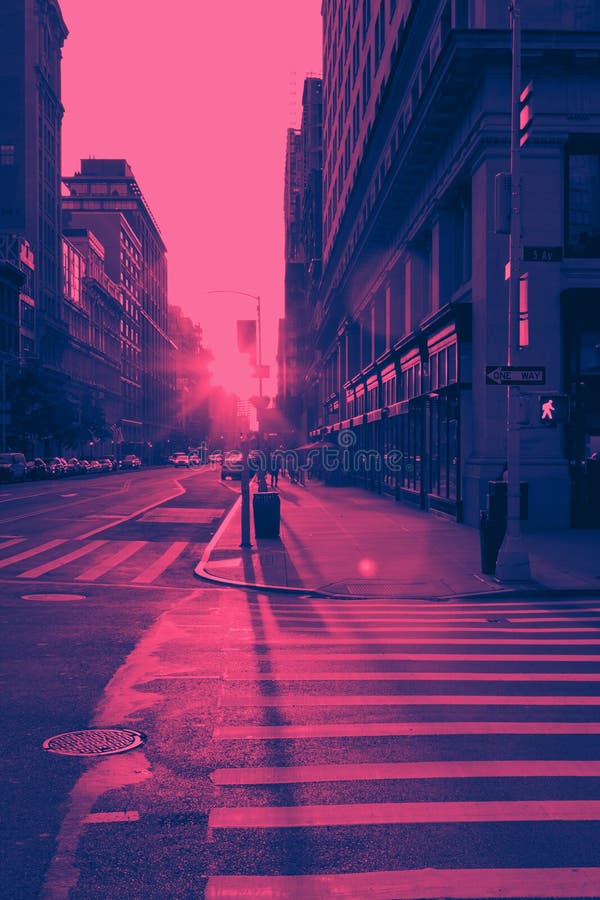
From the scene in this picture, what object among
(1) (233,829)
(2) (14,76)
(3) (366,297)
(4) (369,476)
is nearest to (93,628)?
(1) (233,829)

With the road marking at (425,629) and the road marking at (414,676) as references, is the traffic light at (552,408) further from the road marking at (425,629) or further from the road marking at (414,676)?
the road marking at (414,676)

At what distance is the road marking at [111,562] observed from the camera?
16.1 metres

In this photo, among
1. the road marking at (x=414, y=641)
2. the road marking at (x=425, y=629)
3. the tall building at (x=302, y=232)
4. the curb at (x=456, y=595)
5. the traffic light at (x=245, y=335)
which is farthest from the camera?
the tall building at (x=302, y=232)

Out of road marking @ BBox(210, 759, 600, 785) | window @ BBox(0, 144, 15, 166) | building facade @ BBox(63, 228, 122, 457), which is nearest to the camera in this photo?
road marking @ BBox(210, 759, 600, 785)

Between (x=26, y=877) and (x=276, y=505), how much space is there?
18.3m

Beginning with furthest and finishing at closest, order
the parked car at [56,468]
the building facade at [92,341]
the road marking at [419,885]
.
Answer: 1. the building facade at [92,341]
2. the parked car at [56,468]
3. the road marking at [419,885]

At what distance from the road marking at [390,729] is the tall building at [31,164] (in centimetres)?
8583

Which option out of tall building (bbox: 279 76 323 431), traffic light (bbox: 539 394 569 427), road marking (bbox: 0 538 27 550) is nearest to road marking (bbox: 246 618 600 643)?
traffic light (bbox: 539 394 569 427)

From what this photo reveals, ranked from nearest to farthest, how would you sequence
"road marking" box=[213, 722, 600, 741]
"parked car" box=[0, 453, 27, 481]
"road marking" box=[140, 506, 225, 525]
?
"road marking" box=[213, 722, 600, 741] < "road marking" box=[140, 506, 225, 525] < "parked car" box=[0, 453, 27, 481]

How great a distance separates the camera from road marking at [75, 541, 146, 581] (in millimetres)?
16094

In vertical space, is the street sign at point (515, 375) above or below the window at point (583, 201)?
below

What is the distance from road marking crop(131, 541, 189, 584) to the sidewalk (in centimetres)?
73

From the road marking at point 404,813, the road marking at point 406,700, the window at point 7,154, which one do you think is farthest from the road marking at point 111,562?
the window at point 7,154

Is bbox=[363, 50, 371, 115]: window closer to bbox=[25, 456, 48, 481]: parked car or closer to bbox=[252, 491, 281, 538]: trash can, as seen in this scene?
bbox=[252, 491, 281, 538]: trash can
